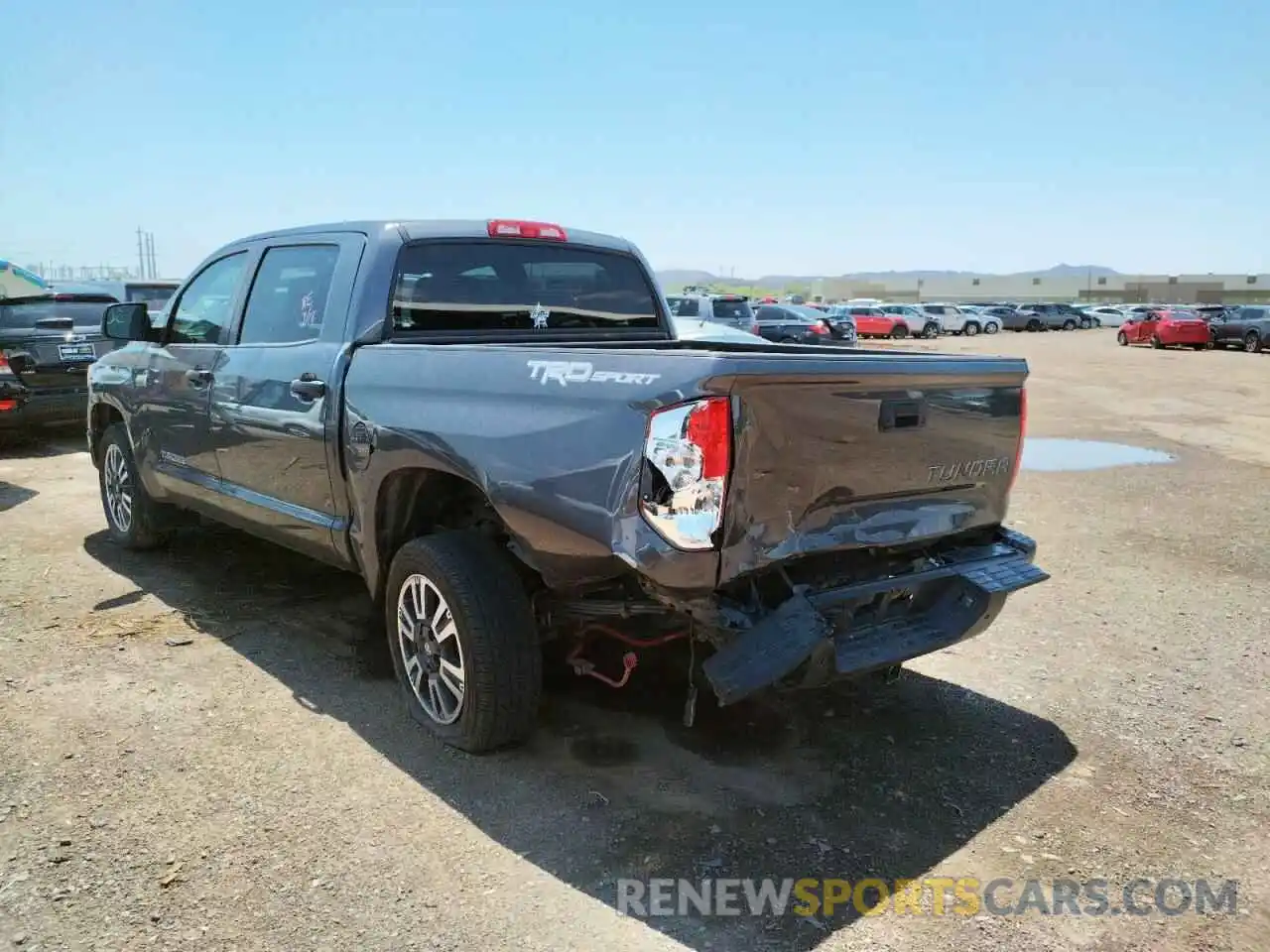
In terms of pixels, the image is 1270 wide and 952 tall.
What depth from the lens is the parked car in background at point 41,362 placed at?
968 centimetres

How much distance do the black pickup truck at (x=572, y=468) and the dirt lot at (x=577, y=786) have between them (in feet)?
1.26

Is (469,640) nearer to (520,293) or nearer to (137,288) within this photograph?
(520,293)

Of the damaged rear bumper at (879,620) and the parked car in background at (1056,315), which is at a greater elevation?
the parked car in background at (1056,315)

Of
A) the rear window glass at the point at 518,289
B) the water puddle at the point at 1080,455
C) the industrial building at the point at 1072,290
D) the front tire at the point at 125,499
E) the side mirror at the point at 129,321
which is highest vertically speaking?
the industrial building at the point at 1072,290

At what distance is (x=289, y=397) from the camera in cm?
427

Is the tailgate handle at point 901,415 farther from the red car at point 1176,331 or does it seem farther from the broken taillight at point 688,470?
the red car at point 1176,331

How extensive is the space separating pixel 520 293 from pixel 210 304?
6.23 feet

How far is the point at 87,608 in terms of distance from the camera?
522cm

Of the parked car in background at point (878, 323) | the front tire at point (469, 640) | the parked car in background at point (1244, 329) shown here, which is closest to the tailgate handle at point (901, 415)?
the front tire at point (469, 640)

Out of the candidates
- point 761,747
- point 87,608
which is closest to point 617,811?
point 761,747

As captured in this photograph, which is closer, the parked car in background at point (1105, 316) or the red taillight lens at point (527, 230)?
the red taillight lens at point (527, 230)

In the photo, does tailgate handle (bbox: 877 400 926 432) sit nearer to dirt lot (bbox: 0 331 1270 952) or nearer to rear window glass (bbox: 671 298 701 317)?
dirt lot (bbox: 0 331 1270 952)

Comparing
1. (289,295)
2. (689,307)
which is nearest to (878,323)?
(689,307)

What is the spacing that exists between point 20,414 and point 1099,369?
902 inches
